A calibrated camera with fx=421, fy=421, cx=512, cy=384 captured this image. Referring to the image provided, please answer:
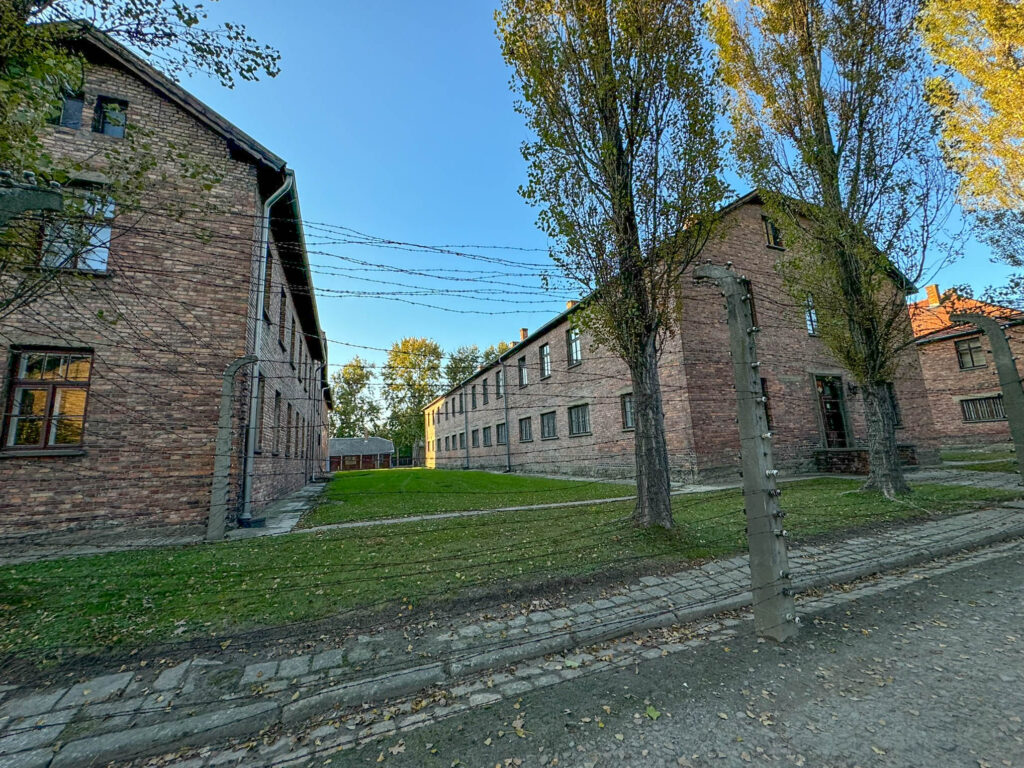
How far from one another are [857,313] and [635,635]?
29.9 ft

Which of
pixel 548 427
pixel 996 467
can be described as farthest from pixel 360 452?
pixel 996 467

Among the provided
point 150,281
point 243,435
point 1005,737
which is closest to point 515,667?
point 1005,737

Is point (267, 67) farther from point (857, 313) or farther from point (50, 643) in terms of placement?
point (857, 313)

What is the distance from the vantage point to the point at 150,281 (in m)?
7.20

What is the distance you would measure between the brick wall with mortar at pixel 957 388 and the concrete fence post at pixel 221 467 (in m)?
27.4

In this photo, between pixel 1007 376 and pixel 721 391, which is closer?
pixel 1007 376

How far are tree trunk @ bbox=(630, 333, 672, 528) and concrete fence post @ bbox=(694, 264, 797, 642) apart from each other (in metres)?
2.47

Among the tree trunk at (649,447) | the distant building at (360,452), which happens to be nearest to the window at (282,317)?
the tree trunk at (649,447)

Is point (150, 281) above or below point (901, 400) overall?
above

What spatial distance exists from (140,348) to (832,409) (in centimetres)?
1862

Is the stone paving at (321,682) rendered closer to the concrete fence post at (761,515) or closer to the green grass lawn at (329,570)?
the green grass lawn at (329,570)

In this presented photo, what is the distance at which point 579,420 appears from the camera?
1664 cm

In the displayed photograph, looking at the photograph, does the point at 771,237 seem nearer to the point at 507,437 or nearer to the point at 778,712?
the point at 507,437

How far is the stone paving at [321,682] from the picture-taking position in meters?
2.27
